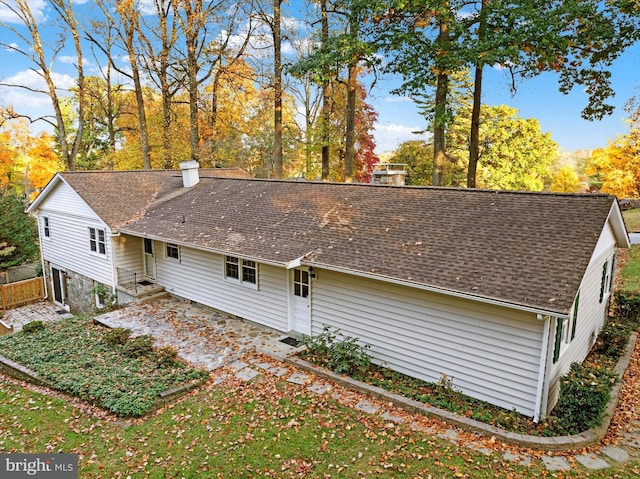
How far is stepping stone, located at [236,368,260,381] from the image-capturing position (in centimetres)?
904

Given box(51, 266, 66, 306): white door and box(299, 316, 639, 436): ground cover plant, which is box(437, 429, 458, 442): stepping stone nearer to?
box(299, 316, 639, 436): ground cover plant

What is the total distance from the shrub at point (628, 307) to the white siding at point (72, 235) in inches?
681

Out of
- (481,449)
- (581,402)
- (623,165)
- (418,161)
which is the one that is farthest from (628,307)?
(623,165)

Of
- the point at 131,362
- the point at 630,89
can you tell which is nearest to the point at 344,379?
the point at 131,362

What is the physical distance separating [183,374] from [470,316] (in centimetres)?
620

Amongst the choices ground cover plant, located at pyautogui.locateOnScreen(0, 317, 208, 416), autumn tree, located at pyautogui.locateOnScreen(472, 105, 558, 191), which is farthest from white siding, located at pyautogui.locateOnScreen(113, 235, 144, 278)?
autumn tree, located at pyautogui.locateOnScreen(472, 105, 558, 191)

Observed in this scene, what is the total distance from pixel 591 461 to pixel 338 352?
481 centimetres

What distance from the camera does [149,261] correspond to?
53.2 ft

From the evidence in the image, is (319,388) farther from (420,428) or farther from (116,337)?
(116,337)

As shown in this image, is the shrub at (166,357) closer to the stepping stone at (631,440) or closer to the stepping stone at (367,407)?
the stepping stone at (367,407)

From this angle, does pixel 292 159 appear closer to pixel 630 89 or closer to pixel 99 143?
pixel 99 143

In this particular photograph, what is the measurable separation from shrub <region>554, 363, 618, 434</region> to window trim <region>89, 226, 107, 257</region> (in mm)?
15453

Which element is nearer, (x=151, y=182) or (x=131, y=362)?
(x=131, y=362)

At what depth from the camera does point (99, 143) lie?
39.9 meters
